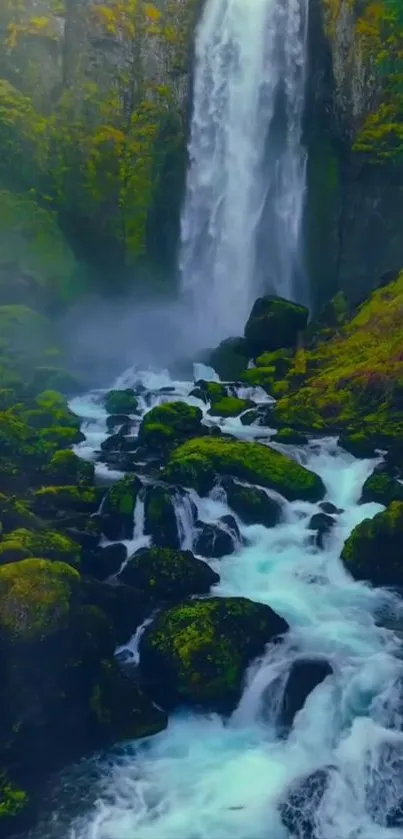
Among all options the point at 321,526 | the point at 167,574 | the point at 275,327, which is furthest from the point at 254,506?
the point at 275,327

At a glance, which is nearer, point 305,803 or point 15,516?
point 305,803

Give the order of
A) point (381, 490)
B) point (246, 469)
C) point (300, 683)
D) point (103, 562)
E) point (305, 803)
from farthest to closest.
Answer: point (246, 469) < point (381, 490) < point (103, 562) < point (300, 683) < point (305, 803)

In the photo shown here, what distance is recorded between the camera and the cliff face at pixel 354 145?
31328mm

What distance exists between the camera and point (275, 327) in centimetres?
2805

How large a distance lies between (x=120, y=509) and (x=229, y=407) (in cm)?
898

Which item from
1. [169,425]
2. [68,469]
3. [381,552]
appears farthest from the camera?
[169,425]

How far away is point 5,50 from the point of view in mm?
31906

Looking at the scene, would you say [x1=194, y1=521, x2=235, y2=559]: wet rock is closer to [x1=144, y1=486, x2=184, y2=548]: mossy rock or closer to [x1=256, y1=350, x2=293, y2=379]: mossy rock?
[x1=144, y1=486, x2=184, y2=548]: mossy rock

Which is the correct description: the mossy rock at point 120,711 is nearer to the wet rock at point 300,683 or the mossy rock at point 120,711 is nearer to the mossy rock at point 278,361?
the wet rock at point 300,683

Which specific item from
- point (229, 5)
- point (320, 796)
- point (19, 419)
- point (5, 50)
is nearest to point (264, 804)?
point (320, 796)

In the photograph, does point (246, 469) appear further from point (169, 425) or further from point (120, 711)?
point (120, 711)

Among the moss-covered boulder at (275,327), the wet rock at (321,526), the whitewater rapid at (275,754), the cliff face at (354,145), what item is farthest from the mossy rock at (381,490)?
the cliff face at (354,145)

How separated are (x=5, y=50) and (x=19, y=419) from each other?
1904 cm

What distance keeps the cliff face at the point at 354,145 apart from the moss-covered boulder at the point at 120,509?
18.2m
